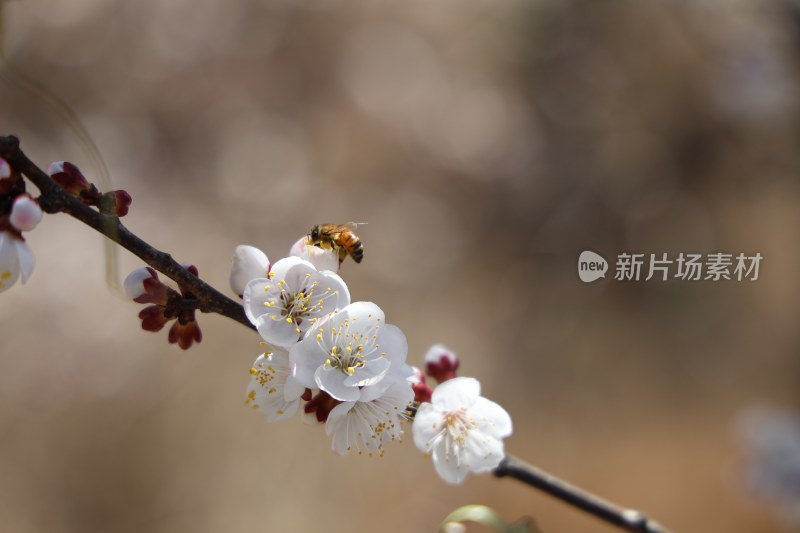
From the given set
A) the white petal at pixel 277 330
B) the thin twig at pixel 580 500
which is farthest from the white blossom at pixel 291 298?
the thin twig at pixel 580 500

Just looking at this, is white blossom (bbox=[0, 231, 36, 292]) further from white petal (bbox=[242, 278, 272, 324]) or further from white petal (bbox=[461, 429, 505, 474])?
white petal (bbox=[461, 429, 505, 474])

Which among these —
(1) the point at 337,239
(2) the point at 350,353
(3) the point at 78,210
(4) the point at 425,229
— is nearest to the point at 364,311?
(2) the point at 350,353

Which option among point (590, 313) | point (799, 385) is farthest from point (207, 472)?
point (799, 385)

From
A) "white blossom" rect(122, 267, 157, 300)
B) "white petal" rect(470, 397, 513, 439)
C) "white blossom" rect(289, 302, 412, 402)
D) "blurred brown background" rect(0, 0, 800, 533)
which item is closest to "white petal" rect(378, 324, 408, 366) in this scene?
"white blossom" rect(289, 302, 412, 402)

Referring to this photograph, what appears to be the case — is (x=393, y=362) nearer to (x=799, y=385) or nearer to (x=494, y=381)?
(x=494, y=381)

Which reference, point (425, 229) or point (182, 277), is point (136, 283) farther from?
point (425, 229)
